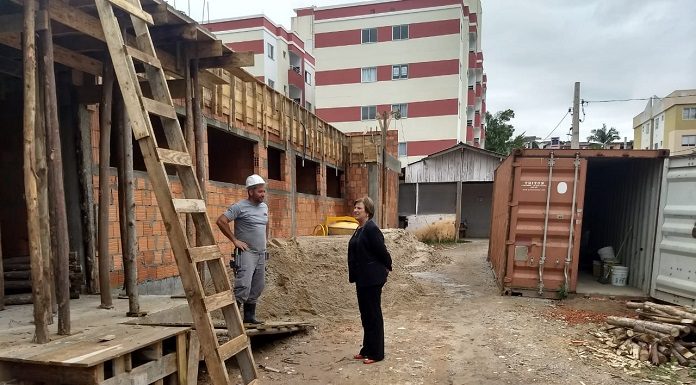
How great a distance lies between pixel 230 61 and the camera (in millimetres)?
4723

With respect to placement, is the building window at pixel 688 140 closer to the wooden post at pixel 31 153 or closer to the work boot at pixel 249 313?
the work boot at pixel 249 313

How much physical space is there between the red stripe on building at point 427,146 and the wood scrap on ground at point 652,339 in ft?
74.7

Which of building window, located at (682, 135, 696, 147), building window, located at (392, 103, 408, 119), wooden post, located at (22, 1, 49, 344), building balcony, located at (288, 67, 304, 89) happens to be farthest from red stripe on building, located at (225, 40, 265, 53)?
building window, located at (682, 135, 696, 147)

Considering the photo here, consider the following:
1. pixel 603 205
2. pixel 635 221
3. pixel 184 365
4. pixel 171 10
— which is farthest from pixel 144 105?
pixel 603 205

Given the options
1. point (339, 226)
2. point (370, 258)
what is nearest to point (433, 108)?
point (339, 226)

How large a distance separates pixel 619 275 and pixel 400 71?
2331 centimetres

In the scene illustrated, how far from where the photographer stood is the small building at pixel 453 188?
20438 millimetres

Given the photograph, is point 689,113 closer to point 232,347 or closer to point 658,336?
point 658,336

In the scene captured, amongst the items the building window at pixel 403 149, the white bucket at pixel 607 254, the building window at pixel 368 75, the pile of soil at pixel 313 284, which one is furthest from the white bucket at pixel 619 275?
the building window at pixel 368 75

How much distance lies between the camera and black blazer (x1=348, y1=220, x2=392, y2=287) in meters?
4.42

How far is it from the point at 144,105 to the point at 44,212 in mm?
1053

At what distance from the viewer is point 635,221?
26.4 ft

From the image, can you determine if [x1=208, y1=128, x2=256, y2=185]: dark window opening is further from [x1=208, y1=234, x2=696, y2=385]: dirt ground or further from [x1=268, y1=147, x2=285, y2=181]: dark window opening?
[x1=208, y1=234, x2=696, y2=385]: dirt ground

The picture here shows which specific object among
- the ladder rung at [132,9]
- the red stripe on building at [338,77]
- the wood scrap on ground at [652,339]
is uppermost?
the red stripe on building at [338,77]
